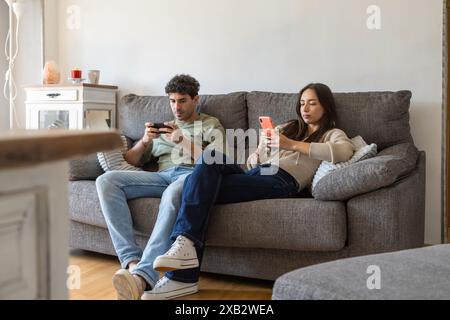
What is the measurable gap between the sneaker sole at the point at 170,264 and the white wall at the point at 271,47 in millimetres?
1417

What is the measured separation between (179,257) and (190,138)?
79 centimetres

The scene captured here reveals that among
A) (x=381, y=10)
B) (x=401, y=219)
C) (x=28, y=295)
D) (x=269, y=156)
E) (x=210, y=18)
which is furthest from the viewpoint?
(x=210, y=18)

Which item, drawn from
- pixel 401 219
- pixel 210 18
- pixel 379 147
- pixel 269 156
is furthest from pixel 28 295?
pixel 210 18

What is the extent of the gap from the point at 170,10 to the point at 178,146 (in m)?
1.16

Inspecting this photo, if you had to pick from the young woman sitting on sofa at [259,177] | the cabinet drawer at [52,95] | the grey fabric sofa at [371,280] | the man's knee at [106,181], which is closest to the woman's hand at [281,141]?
the young woman sitting on sofa at [259,177]

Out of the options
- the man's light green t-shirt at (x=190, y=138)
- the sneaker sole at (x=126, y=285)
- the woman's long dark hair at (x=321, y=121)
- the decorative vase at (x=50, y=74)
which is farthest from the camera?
the decorative vase at (x=50, y=74)

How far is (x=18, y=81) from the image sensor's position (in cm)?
376

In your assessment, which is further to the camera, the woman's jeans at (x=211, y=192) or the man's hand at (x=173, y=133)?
the man's hand at (x=173, y=133)

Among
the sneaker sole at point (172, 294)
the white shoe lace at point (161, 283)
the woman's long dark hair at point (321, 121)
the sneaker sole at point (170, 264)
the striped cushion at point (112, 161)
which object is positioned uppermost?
the woman's long dark hair at point (321, 121)

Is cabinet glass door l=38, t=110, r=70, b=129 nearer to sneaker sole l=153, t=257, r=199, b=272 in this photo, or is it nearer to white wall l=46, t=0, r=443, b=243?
white wall l=46, t=0, r=443, b=243

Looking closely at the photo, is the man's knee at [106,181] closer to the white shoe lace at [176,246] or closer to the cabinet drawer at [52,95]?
the white shoe lace at [176,246]

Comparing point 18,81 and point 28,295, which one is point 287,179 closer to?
point 28,295

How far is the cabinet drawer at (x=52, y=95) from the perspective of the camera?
325cm

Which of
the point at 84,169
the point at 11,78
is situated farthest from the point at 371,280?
the point at 11,78
